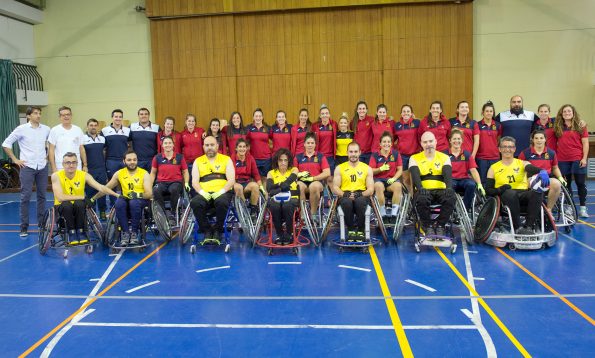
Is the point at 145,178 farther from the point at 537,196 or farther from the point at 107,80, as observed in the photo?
the point at 107,80

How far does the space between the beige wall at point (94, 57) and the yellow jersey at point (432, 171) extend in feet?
26.5

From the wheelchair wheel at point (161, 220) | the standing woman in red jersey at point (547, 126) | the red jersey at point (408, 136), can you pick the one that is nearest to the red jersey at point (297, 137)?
the red jersey at point (408, 136)

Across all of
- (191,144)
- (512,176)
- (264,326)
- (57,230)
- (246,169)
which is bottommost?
(264,326)

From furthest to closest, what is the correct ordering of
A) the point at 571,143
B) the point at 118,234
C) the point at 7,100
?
the point at 7,100 < the point at 571,143 < the point at 118,234

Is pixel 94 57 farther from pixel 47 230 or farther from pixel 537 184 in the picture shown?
pixel 537 184

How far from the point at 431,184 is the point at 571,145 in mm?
2467

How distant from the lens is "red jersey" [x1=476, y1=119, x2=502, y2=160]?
6127mm

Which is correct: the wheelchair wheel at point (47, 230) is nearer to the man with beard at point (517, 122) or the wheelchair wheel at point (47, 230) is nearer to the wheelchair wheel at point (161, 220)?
the wheelchair wheel at point (161, 220)

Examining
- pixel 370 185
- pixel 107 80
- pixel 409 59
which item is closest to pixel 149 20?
pixel 107 80

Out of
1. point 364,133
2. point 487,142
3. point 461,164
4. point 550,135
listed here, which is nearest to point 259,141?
point 364,133

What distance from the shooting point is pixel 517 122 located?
20.6 feet

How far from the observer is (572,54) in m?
9.98

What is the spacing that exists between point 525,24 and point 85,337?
10477 mm

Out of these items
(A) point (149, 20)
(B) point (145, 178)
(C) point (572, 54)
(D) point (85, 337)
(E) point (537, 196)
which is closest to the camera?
(D) point (85, 337)
